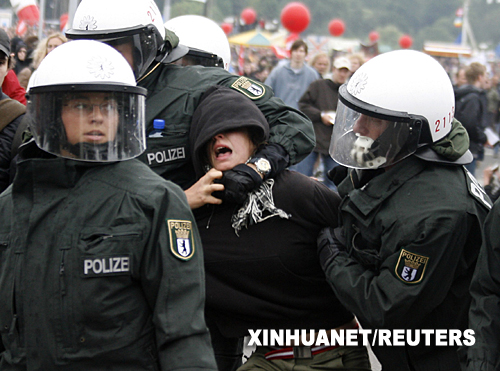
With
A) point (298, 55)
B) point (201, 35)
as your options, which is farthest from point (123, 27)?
point (298, 55)

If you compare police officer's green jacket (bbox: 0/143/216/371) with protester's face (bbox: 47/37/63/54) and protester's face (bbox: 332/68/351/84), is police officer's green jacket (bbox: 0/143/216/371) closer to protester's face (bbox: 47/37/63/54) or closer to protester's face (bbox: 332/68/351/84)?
protester's face (bbox: 47/37/63/54)

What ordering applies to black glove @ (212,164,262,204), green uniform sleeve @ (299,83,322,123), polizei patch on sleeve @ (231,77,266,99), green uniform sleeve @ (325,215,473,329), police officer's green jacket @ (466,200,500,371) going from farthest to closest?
1. green uniform sleeve @ (299,83,322,123)
2. polizei patch on sleeve @ (231,77,266,99)
3. black glove @ (212,164,262,204)
4. green uniform sleeve @ (325,215,473,329)
5. police officer's green jacket @ (466,200,500,371)

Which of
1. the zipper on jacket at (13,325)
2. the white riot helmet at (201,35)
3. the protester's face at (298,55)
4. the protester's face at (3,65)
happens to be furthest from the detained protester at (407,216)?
the protester's face at (298,55)

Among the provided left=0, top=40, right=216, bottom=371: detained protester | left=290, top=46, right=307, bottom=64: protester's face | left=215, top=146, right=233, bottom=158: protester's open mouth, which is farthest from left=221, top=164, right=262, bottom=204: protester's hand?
left=290, top=46, right=307, bottom=64: protester's face

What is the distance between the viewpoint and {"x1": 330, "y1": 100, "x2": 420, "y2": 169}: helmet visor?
2684mm

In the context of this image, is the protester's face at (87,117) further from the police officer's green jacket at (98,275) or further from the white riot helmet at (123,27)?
the white riot helmet at (123,27)

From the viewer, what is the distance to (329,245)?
2.73m

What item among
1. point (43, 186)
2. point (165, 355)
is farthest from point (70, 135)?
point (165, 355)

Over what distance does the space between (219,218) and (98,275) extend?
94cm

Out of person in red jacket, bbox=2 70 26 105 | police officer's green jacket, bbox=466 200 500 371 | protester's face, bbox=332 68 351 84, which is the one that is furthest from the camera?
protester's face, bbox=332 68 351 84

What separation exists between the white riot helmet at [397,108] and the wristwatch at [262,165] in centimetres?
34

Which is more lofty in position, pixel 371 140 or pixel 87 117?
pixel 87 117

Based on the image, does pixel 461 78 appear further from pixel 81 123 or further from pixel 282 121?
pixel 81 123

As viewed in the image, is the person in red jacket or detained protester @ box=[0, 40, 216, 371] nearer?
detained protester @ box=[0, 40, 216, 371]
